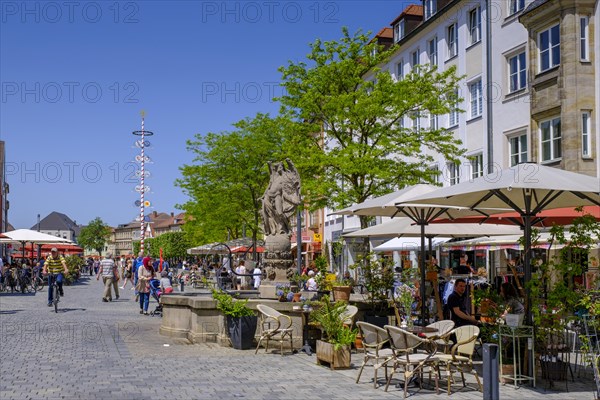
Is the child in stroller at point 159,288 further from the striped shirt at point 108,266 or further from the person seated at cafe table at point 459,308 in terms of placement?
the person seated at cafe table at point 459,308

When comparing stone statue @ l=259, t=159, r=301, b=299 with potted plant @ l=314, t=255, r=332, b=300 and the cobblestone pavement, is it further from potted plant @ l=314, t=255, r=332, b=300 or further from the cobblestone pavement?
the cobblestone pavement

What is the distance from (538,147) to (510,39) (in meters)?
5.22

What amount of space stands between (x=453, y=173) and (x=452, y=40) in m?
6.61

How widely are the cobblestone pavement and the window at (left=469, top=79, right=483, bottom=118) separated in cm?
2093

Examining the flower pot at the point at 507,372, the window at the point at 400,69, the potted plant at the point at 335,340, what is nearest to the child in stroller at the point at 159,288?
the potted plant at the point at 335,340

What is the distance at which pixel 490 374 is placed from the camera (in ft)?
19.0

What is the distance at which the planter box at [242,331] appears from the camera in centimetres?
1375

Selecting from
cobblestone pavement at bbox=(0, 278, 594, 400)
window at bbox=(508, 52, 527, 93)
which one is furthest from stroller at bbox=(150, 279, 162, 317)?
window at bbox=(508, 52, 527, 93)

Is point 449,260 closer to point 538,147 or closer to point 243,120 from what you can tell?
point 538,147

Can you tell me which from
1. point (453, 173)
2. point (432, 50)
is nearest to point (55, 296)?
point (453, 173)

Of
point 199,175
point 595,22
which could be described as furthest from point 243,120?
point 595,22

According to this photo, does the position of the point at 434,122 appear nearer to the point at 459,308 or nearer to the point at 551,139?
the point at 551,139

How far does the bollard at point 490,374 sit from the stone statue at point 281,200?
11284 mm

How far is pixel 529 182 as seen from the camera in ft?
31.3
